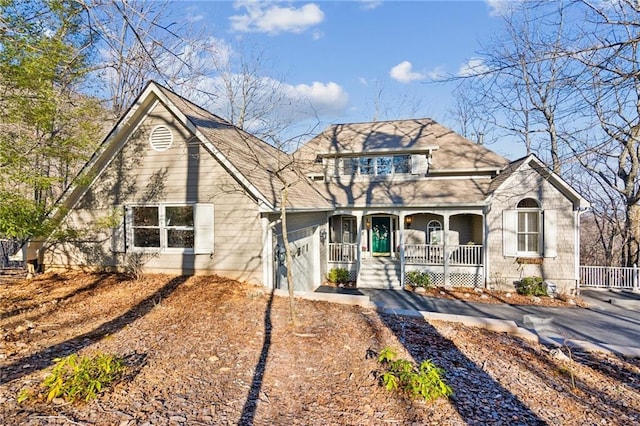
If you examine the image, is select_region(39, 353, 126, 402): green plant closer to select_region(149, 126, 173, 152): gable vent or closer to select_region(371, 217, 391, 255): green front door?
select_region(149, 126, 173, 152): gable vent

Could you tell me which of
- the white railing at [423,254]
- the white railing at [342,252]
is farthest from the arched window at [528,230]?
the white railing at [342,252]

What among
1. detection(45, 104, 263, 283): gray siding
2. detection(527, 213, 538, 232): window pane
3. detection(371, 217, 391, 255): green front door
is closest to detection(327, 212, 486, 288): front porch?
detection(371, 217, 391, 255): green front door

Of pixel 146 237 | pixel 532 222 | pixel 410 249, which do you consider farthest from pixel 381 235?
pixel 146 237

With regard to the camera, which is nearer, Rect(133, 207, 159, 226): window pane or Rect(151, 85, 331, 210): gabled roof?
Rect(151, 85, 331, 210): gabled roof

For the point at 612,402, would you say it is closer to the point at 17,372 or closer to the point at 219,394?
the point at 219,394

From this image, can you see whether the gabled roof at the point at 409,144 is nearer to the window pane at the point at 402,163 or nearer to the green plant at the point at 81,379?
the window pane at the point at 402,163

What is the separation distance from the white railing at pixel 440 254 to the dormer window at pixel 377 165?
139 inches

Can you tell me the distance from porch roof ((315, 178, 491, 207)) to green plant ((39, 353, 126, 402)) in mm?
10373

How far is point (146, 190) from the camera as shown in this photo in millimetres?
9023

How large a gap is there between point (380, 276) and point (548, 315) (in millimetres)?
5485

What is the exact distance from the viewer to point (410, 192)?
13711 mm

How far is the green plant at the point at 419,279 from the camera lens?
1261 centimetres

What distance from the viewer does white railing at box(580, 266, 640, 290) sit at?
12.3 meters

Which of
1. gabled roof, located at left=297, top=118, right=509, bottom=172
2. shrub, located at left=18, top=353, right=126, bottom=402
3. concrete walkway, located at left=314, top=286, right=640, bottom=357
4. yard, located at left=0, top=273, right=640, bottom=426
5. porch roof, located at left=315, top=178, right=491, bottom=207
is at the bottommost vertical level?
concrete walkway, located at left=314, top=286, right=640, bottom=357
